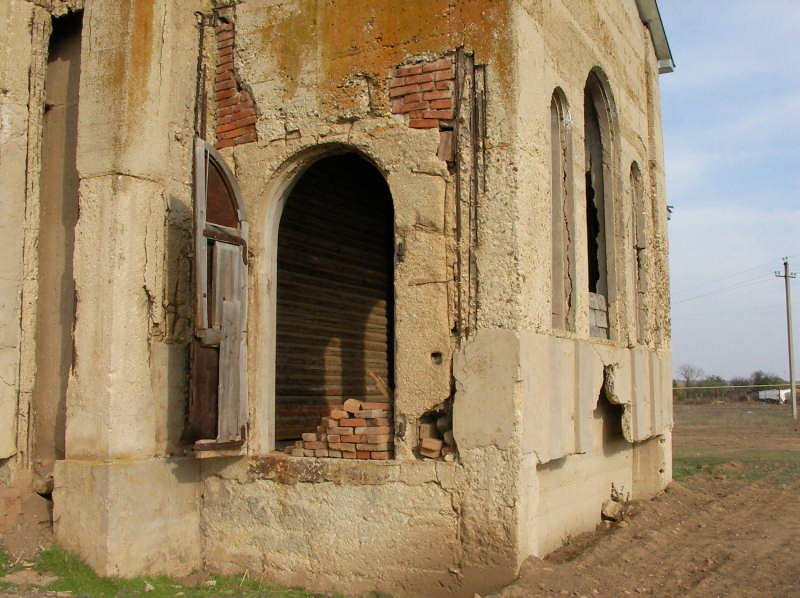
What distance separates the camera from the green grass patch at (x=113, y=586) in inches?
206

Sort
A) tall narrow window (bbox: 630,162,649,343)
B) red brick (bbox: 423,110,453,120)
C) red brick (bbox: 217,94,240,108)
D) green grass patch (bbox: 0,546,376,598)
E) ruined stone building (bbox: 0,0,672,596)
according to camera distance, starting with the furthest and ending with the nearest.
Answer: tall narrow window (bbox: 630,162,649,343), red brick (bbox: 217,94,240,108), red brick (bbox: 423,110,453,120), ruined stone building (bbox: 0,0,672,596), green grass patch (bbox: 0,546,376,598)

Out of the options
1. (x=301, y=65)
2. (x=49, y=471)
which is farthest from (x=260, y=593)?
(x=301, y=65)

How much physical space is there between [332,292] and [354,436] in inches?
115

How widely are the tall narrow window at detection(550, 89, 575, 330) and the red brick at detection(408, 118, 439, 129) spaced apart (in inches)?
55.5

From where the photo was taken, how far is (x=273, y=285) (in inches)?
248

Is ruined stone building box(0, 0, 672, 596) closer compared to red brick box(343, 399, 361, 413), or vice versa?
ruined stone building box(0, 0, 672, 596)

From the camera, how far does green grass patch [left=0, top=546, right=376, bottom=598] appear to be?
5.23 m

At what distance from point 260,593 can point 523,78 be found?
408 centimetres

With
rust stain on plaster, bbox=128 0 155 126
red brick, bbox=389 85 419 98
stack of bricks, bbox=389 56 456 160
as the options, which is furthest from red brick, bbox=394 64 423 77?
rust stain on plaster, bbox=128 0 155 126

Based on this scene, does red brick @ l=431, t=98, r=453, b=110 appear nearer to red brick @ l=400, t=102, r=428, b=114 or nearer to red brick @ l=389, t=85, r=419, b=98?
red brick @ l=400, t=102, r=428, b=114

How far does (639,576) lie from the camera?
5.63m

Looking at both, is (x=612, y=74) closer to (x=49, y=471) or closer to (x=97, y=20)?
(x=97, y=20)

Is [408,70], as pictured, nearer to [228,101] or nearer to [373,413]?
[228,101]

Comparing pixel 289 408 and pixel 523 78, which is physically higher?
pixel 523 78
